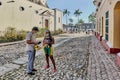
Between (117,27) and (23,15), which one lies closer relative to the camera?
(117,27)

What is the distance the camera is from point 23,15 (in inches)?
1139

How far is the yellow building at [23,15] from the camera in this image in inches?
968

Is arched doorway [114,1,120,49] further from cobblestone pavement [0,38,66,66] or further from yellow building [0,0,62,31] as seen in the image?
yellow building [0,0,62,31]

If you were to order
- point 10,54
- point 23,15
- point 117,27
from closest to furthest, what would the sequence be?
point 117,27 < point 10,54 < point 23,15

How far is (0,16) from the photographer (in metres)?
23.8

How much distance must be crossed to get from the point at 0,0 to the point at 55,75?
18.6 meters

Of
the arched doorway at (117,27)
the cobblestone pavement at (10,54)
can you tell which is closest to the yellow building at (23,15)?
the cobblestone pavement at (10,54)

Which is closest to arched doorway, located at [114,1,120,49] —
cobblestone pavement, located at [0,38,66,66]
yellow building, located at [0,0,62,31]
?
cobblestone pavement, located at [0,38,66,66]

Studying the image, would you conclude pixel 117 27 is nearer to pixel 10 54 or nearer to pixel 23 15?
pixel 10 54

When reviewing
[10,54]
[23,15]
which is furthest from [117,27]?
[23,15]

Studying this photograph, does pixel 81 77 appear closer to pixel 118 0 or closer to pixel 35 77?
pixel 35 77

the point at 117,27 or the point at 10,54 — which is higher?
the point at 117,27

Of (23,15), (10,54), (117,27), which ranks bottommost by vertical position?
(10,54)

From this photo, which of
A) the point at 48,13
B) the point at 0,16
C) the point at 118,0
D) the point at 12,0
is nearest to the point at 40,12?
the point at 48,13
